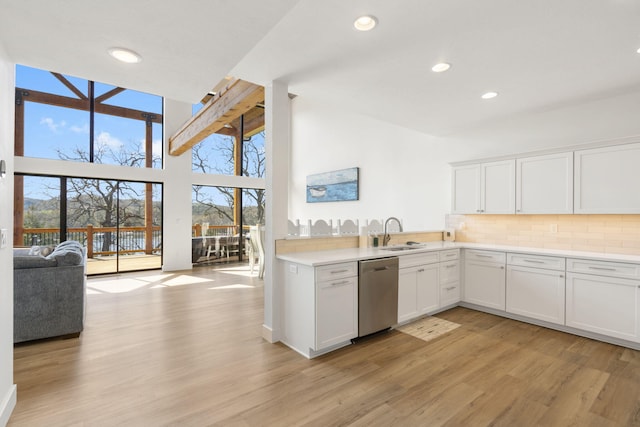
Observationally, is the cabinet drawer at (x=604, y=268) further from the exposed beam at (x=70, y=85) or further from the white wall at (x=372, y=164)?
the exposed beam at (x=70, y=85)

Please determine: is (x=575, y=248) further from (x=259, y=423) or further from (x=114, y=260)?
(x=114, y=260)

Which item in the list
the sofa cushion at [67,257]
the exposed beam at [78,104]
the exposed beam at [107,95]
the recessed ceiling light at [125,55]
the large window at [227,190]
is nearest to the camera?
the recessed ceiling light at [125,55]

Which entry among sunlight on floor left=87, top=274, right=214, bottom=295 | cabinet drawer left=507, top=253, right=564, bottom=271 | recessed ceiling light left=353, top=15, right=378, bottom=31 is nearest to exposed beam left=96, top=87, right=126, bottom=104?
sunlight on floor left=87, top=274, right=214, bottom=295

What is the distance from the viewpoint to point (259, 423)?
6.10 ft

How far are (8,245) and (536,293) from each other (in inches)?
188

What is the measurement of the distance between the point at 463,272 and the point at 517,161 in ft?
5.25

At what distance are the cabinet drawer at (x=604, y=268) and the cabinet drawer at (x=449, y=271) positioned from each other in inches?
47.3

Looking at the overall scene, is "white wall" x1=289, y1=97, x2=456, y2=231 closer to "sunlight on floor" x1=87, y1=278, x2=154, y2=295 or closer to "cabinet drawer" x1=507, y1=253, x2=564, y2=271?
"cabinet drawer" x1=507, y1=253, x2=564, y2=271

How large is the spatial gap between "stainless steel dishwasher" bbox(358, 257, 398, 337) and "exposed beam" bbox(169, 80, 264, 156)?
224cm

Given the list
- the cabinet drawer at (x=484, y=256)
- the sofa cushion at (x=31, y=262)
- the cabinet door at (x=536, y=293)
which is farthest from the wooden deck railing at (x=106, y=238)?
the cabinet door at (x=536, y=293)

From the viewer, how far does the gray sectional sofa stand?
3.02m

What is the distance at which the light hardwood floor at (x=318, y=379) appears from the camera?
1.94m

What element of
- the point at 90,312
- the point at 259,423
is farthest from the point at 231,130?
the point at 259,423

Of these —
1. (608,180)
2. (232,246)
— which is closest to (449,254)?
(608,180)
